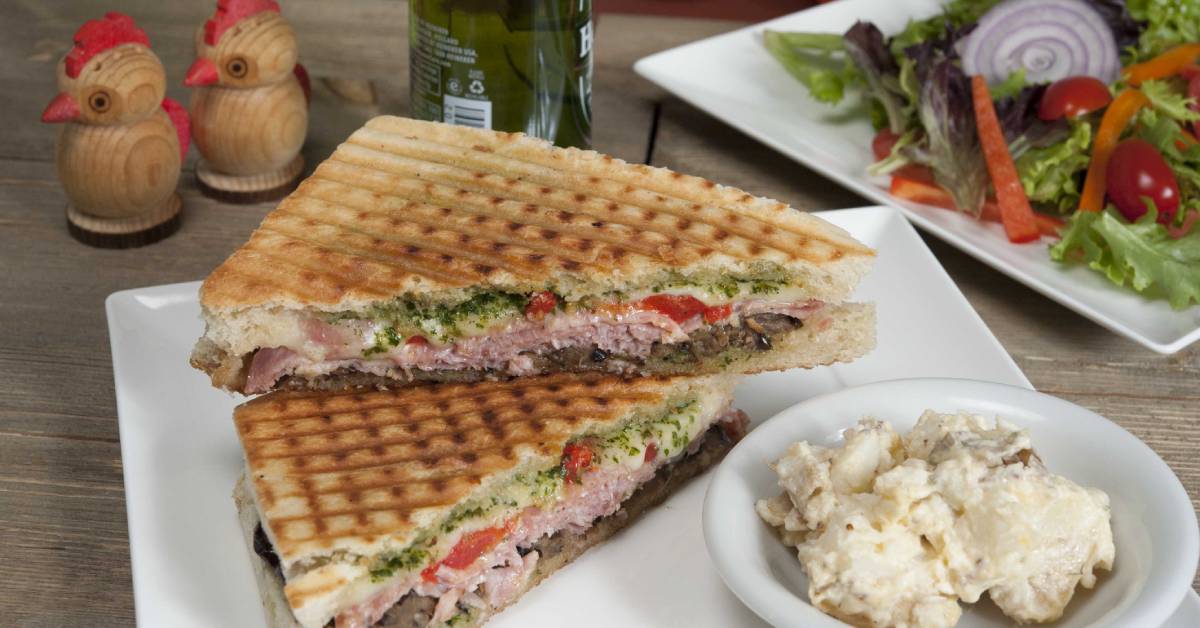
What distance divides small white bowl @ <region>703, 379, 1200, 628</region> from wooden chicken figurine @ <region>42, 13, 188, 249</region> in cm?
206

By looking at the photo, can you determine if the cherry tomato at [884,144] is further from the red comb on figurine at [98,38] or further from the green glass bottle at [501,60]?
the red comb on figurine at [98,38]

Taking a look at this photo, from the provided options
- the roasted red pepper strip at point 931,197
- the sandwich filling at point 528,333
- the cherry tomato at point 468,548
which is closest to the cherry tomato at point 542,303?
the sandwich filling at point 528,333

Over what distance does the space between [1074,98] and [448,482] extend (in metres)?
2.75

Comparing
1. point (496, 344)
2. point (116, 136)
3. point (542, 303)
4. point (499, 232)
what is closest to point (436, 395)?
point (496, 344)

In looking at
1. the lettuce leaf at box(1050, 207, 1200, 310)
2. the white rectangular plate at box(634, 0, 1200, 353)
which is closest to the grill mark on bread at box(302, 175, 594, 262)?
the white rectangular plate at box(634, 0, 1200, 353)

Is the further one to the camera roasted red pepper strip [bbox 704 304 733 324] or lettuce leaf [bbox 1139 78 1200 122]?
lettuce leaf [bbox 1139 78 1200 122]

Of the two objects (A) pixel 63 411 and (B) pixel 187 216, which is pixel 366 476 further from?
(B) pixel 187 216

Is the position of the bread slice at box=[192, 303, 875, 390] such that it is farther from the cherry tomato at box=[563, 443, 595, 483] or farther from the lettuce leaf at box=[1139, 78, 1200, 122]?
the lettuce leaf at box=[1139, 78, 1200, 122]

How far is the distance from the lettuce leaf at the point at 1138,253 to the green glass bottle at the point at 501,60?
1.61 meters

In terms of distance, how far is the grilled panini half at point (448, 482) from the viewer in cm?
244

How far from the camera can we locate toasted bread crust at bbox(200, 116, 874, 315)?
295cm

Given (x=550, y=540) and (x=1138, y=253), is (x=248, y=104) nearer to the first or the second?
(x=550, y=540)

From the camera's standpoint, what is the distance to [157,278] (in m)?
3.90

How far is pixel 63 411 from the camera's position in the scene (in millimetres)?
3322
